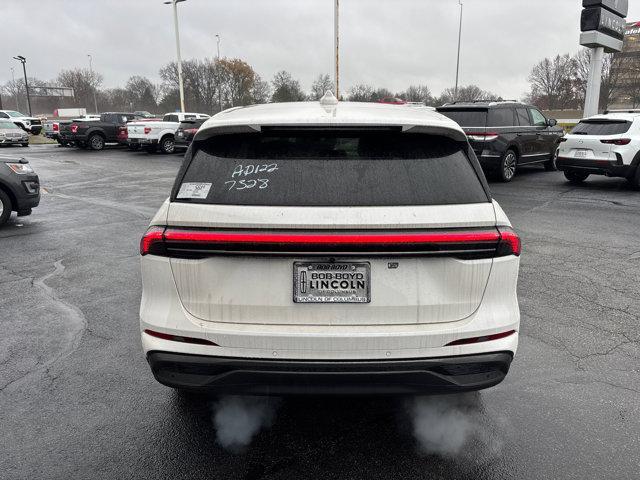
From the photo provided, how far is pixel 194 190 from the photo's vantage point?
234 cm

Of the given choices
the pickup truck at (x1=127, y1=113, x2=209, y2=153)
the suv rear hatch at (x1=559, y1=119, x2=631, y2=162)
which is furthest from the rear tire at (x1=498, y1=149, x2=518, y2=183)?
the pickup truck at (x1=127, y1=113, x2=209, y2=153)

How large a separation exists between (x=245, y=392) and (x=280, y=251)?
2.30 ft

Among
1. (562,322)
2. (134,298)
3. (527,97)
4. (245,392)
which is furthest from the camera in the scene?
(527,97)

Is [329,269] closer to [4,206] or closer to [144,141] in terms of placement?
[4,206]

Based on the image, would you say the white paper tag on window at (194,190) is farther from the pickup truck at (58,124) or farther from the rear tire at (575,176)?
the pickup truck at (58,124)

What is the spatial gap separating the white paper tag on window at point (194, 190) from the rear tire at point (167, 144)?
2309 cm

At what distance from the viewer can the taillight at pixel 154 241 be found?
7.53 ft

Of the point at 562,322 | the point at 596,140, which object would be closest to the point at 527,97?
the point at 596,140

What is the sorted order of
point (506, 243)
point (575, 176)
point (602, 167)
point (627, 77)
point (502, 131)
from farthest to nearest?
point (627, 77)
point (575, 176)
point (502, 131)
point (602, 167)
point (506, 243)

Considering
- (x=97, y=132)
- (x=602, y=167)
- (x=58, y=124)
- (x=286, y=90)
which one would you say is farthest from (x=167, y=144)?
(x=286, y=90)

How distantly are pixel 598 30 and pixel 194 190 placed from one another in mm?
20372

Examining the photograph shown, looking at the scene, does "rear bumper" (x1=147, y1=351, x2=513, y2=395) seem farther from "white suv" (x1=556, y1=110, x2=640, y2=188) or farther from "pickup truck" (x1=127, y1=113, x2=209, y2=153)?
"pickup truck" (x1=127, y1=113, x2=209, y2=153)

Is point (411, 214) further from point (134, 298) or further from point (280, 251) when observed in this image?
point (134, 298)

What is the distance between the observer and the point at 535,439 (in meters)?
2.76
